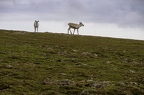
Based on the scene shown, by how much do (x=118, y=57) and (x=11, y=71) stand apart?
19.5m

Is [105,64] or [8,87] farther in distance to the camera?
[105,64]

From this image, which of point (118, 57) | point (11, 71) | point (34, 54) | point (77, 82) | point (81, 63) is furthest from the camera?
point (118, 57)

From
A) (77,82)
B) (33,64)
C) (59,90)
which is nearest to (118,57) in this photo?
(33,64)

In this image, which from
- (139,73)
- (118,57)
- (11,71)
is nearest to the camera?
(11,71)

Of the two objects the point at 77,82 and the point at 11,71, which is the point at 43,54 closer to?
the point at 11,71

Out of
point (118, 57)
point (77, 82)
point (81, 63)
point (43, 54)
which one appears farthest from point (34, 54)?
point (77, 82)

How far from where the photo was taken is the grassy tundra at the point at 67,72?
2551cm

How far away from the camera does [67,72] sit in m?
31.8

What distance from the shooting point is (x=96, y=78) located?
98.4ft

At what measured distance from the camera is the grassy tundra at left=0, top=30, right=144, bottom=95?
25.5 meters

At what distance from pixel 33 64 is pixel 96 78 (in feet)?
25.9

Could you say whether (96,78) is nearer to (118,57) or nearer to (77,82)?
(77,82)

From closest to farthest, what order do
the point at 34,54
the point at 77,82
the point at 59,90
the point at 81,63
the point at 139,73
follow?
the point at 59,90
the point at 77,82
the point at 139,73
the point at 81,63
the point at 34,54

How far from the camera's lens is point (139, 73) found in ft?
110
